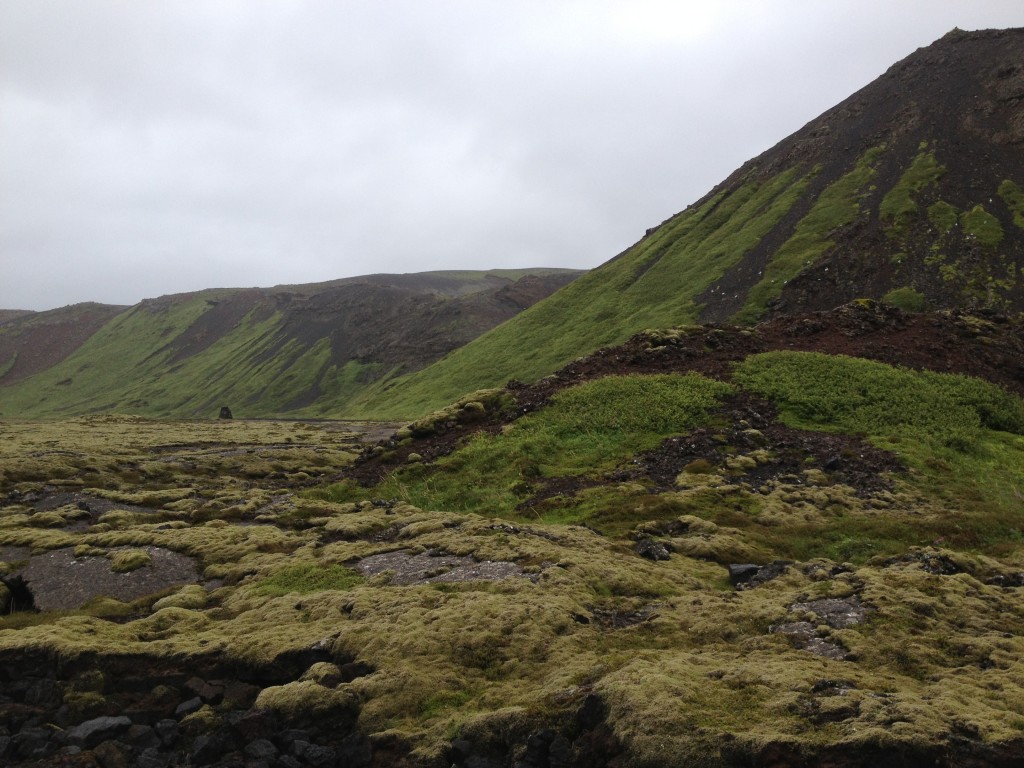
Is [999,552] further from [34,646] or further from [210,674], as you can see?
[34,646]

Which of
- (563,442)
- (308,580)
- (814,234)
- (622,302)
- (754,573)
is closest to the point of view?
(754,573)

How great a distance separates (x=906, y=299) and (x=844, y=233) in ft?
74.8

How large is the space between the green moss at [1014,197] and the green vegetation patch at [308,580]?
4052 inches

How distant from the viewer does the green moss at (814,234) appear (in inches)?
3878

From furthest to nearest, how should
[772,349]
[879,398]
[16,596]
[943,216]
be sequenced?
[943,216] < [772,349] < [879,398] < [16,596]

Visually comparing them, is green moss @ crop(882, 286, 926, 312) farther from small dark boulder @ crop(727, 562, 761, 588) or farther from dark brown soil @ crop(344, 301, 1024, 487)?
small dark boulder @ crop(727, 562, 761, 588)

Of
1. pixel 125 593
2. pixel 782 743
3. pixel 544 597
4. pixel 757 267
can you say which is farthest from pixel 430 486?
pixel 757 267

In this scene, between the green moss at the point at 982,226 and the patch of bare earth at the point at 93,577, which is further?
the green moss at the point at 982,226

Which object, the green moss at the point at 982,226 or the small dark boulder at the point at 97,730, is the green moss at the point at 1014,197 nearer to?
the green moss at the point at 982,226

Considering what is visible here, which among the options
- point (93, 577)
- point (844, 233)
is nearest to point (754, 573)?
point (93, 577)

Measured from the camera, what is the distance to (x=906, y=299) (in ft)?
279

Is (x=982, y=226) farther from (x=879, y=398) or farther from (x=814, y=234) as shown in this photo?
(x=879, y=398)

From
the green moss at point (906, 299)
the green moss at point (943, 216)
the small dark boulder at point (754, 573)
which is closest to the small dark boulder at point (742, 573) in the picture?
the small dark boulder at point (754, 573)

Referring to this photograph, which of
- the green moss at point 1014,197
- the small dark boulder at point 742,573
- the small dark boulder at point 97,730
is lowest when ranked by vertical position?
the small dark boulder at point 742,573
